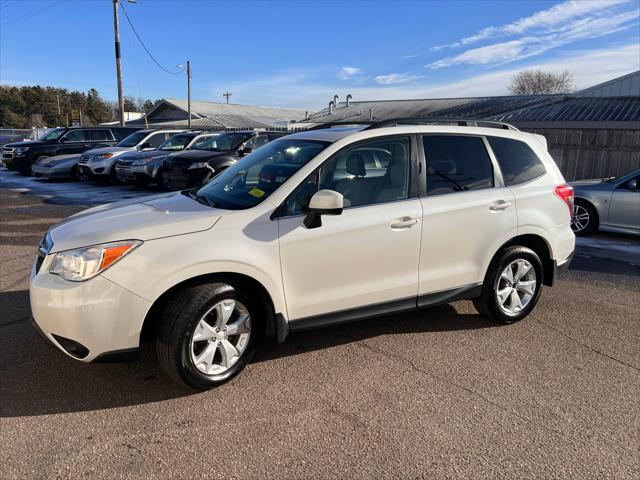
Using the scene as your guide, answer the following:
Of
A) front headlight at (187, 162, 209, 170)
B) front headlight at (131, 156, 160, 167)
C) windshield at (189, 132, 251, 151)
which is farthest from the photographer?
front headlight at (131, 156, 160, 167)

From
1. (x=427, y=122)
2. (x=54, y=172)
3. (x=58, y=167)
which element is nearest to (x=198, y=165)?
(x=58, y=167)

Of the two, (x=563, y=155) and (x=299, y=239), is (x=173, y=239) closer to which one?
(x=299, y=239)

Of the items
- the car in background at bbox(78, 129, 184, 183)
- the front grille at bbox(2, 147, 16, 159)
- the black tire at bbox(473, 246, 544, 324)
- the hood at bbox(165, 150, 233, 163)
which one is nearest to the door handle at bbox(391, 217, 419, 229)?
the black tire at bbox(473, 246, 544, 324)

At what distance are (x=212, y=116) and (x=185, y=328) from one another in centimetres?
4944

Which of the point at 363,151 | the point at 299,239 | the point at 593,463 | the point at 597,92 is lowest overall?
the point at 593,463

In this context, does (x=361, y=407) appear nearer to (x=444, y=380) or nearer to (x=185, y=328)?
(x=444, y=380)

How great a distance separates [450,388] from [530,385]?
58 centimetres

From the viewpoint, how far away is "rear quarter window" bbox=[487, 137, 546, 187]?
4.48 m

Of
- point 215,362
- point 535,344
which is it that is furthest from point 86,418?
point 535,344

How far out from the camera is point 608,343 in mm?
4195

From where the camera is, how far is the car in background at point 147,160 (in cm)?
1419

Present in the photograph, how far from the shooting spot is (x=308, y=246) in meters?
3.49

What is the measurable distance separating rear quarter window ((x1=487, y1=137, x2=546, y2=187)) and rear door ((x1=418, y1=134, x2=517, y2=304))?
99 millimetres

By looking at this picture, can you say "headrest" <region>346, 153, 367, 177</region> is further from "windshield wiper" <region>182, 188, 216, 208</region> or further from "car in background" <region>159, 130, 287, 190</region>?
"car in background" <region>159, 130, 287, 190</region>
